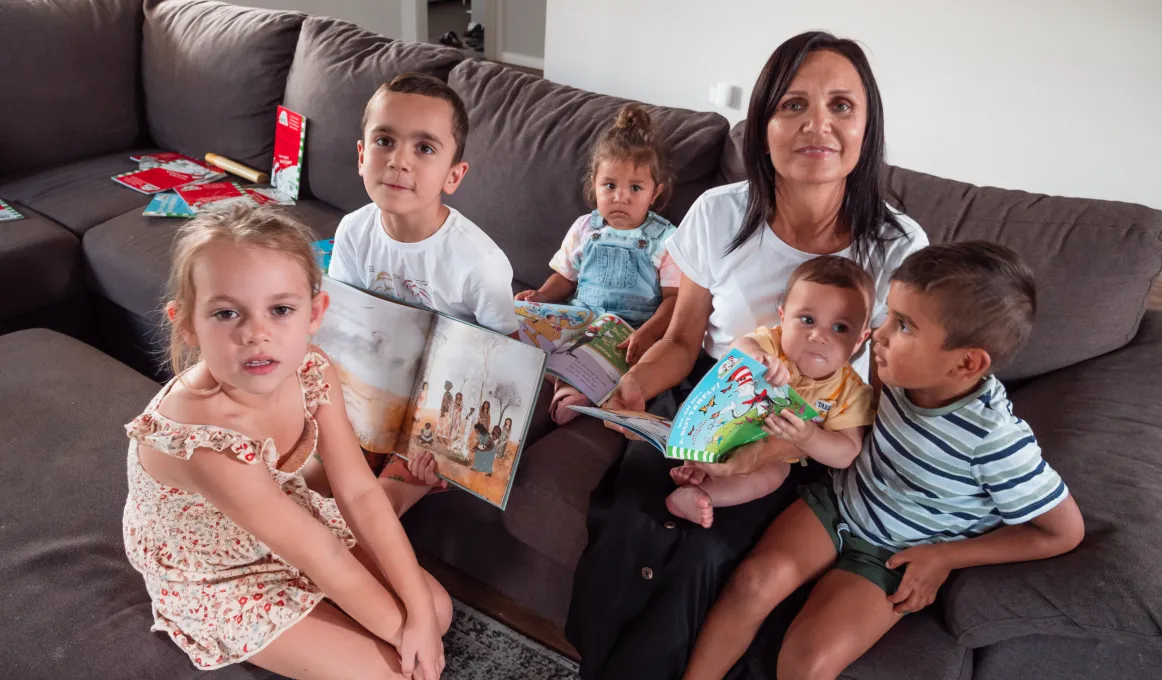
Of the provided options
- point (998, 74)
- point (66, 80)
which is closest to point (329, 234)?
point (66, 80)

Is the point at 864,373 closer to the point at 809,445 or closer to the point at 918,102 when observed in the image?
the point at 809,445

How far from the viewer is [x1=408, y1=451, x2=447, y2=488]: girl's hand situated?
1343 mm

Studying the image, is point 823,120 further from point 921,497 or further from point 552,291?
point 552,291

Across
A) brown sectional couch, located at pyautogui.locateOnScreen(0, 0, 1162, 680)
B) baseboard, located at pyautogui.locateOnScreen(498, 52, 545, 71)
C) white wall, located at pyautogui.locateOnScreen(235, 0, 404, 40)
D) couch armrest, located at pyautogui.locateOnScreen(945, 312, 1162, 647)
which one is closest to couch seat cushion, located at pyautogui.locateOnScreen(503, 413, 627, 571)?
brown sectional couch, located at pyautogui.locateOnScreen(0, 0, 1162, 680)

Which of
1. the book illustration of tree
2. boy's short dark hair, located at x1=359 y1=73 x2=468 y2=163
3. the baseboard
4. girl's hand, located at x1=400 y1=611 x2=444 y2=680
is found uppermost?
boy's short dark hair, located at x1=359 y1=73 x2=468 y2=163

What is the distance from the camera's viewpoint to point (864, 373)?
1378 millimetres

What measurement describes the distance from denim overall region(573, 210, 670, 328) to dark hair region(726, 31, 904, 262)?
0.35 m

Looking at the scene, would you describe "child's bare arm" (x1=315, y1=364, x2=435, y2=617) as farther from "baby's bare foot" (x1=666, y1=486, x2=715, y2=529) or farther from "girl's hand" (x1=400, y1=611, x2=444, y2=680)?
"baby's bare foot" (x1=666, y1=486, x2=715, y2=529)

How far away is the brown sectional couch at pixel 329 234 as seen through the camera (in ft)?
3.52

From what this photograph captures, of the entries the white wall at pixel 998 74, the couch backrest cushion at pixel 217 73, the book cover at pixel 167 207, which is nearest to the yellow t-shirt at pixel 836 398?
the book cover at pixel 167 207

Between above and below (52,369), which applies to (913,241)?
above

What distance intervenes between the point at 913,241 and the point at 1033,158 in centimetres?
223

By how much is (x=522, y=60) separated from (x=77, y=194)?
3929 mm

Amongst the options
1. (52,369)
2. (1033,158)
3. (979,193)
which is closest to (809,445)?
(979,193)
